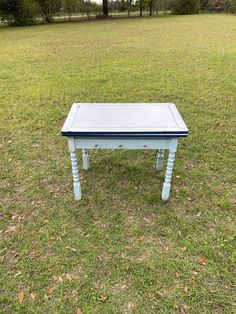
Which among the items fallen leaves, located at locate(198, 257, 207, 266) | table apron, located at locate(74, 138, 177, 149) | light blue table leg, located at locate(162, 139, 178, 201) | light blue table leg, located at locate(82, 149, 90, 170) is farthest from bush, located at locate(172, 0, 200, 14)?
fallen leaves, located at locate(198, 257, 207, 266)

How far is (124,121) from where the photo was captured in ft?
7.39

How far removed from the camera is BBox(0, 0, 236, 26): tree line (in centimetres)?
1940

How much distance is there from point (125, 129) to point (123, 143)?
0.44 feet

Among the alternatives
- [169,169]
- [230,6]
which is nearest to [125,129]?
[169,169]

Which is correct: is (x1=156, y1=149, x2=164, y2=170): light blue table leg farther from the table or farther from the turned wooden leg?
the turned wooden leg

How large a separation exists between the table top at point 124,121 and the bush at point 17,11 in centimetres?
2055

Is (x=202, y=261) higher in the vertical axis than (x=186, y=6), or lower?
lower

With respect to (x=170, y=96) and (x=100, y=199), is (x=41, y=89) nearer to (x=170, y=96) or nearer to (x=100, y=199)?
(x=170, y=96)

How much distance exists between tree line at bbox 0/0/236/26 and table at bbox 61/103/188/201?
2068 cm

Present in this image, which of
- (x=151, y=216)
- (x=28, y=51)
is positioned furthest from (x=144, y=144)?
(x=28, y=51)

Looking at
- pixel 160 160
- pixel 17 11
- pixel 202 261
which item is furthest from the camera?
pixel 17 11

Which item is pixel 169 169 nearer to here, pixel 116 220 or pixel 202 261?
pixel 116 220

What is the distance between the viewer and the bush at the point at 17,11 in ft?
62.9

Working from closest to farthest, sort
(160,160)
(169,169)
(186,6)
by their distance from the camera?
(169,169) < (160,160) < (186,6)
